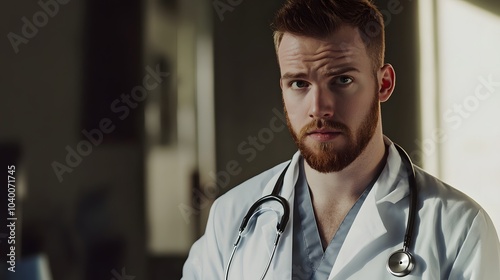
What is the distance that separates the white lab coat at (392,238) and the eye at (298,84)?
0.43 feet

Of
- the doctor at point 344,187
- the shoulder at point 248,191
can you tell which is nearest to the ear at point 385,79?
the doctor at point 344,187

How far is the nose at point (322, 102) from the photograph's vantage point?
1.08 meters

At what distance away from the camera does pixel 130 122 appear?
4.24ft

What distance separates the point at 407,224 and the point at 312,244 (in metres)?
0.17

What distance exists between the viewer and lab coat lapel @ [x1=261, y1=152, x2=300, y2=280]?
110cm

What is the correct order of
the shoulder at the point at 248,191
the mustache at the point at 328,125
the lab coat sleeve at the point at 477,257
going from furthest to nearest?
1. the shoulder at the point at 248,191
2. the mustache at the point at 328,125
3. the lab coat sleeve at the point at 477,257

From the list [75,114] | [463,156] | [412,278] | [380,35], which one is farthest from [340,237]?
[75,114]

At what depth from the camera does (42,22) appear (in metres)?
1.32

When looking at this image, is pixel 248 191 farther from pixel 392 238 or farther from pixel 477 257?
pixel 477 257

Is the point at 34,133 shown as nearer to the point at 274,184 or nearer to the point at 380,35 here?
the point at 274,184

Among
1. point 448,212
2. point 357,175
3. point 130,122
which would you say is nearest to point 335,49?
point 357,175

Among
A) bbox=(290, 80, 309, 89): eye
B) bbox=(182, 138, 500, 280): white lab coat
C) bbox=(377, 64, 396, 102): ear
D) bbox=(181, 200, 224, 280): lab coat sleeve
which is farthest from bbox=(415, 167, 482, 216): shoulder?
bbox=(181, 200, 224, 280): lab coat sleeve

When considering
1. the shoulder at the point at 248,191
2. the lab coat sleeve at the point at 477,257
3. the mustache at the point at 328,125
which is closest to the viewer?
the lab coat sleeve at the point at 477,257

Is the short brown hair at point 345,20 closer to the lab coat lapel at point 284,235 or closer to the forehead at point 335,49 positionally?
the forehead at point 335,49
